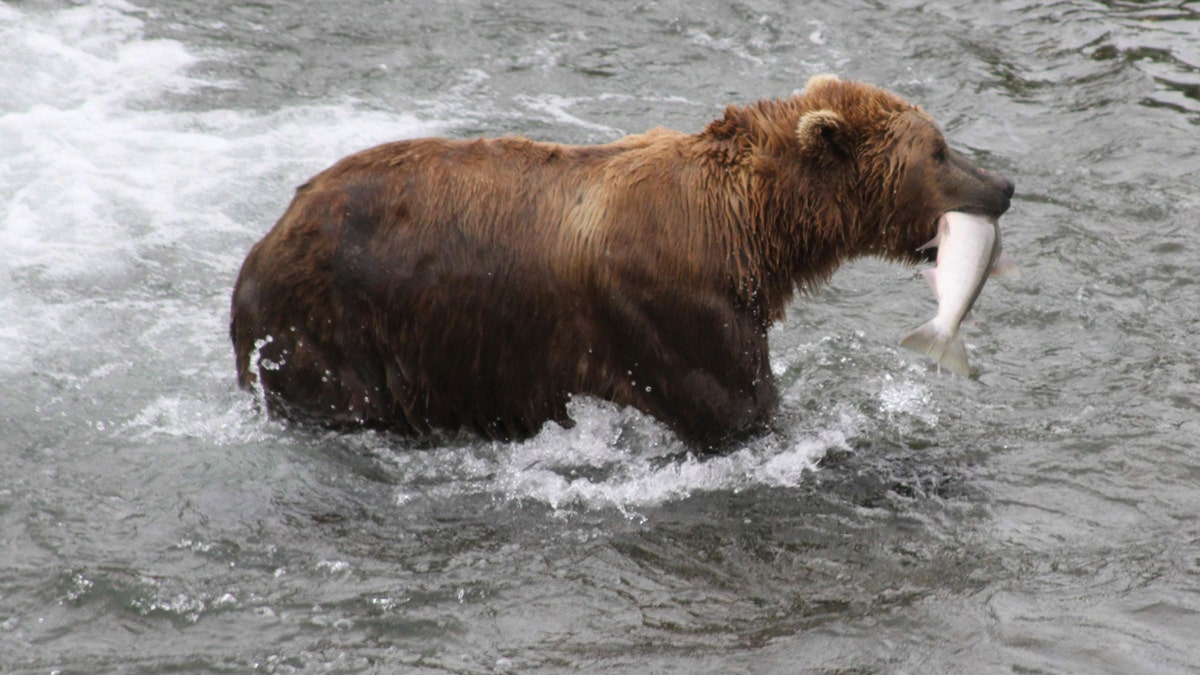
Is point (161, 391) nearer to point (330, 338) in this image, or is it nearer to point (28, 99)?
point (330, 338)

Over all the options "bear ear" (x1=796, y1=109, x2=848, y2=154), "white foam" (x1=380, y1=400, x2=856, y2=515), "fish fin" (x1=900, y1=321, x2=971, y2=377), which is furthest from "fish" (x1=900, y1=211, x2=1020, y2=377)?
"white foam" (x1=380, y1=400, x2=856, y2=515)

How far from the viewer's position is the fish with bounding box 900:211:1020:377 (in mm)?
5133

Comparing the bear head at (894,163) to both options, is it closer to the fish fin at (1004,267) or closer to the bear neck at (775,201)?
the bear neck at (775,201)

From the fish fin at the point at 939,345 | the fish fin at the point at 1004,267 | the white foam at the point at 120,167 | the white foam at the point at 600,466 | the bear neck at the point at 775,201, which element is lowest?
the white foam at the point at 600,466

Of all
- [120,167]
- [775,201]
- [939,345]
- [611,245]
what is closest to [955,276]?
[939,345]

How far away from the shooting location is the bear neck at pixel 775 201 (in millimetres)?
5508

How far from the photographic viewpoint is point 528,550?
531 centimetres

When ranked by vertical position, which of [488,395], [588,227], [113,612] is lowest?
[113,612]

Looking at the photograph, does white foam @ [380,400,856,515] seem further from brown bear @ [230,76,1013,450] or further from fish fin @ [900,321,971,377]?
fish fin @ [900,321,971,377]

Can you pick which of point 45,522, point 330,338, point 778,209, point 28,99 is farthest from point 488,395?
point 28,99

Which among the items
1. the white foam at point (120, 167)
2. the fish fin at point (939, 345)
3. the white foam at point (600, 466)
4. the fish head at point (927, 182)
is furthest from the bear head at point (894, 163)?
the white foam at point (120, 167)

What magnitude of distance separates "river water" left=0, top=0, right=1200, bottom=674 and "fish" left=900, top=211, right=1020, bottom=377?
0.78 meters

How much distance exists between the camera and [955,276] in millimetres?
5320

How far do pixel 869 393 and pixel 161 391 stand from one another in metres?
3.44
